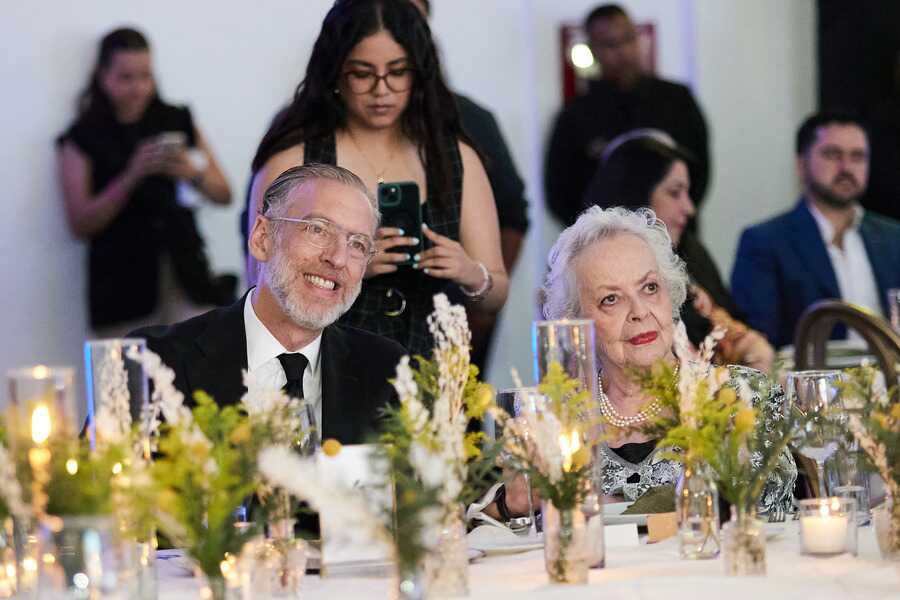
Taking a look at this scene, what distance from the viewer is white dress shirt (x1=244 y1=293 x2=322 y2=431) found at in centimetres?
329

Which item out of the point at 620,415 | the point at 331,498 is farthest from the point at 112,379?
the point at 620,415

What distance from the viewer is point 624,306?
3402 millimetres

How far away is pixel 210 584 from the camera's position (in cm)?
206

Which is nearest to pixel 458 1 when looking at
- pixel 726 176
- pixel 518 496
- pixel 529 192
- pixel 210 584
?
pixel 529 192

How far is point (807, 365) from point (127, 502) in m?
3.27

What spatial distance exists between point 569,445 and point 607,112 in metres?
4.88

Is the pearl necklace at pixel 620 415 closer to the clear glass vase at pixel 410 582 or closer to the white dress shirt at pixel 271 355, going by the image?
the white dress shirt at pixel 271 355

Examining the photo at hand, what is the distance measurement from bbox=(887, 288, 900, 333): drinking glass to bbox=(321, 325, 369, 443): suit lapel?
209 centimetres

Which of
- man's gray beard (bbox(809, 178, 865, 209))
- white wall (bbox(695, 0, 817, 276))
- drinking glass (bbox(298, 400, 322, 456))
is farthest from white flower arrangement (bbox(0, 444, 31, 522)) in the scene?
white wall (bbox(695, 0, 817, 276))

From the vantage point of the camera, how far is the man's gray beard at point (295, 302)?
332 centimetres

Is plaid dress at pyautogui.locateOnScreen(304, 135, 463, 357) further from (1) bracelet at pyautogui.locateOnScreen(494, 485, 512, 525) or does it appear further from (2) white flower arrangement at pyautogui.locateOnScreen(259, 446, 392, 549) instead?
(2) white flower arrangement at pyautogui.locateOnScreen(259, 446, 392, 549)

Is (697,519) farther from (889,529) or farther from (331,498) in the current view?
(331,498)

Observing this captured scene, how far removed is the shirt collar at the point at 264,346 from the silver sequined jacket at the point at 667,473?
62 centimetres

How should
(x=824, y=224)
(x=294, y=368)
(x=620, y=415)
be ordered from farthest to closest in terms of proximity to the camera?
(x=824, y=224)
(x=620, y=415)
(x=294, y=368)
